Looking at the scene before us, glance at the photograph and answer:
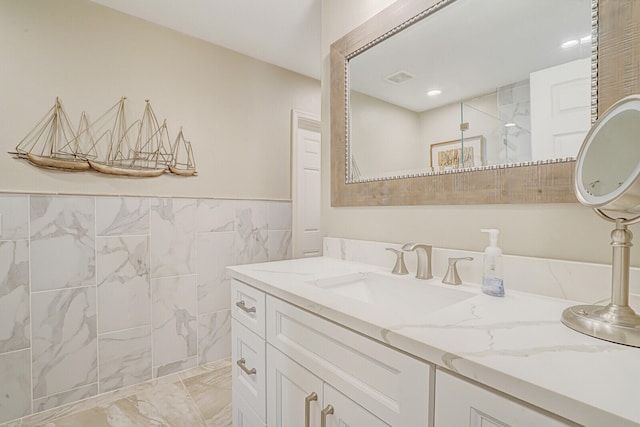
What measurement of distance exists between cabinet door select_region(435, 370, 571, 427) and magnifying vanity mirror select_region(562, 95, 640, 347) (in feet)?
0.86

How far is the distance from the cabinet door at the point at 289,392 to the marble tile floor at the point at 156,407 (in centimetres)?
85

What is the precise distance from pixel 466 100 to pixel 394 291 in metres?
0.73

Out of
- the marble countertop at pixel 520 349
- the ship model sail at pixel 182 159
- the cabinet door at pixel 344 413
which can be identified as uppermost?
the ship model sail at pixel 182 159

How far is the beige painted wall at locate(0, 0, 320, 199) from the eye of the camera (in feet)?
5.41

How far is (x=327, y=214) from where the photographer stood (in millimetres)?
1720

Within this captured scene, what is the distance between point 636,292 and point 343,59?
1423 mm

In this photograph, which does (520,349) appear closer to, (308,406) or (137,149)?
(308,406)

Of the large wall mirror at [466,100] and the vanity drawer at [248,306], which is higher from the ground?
the large wall mirror at [466,100]

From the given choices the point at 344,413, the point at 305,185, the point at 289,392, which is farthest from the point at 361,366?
the point at 305,185

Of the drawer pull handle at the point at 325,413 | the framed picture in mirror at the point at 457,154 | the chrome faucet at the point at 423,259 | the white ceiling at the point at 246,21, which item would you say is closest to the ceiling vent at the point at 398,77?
the framed picture in mirror at the point at 457,154

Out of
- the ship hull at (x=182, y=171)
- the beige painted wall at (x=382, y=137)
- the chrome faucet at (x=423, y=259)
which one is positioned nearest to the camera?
the chrome faucet at (x=423, y=259)

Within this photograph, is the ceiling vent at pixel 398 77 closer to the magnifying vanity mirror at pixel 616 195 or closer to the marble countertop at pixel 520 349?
the magnifying vanity mirror at pixel 616 195

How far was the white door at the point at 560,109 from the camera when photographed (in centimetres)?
81

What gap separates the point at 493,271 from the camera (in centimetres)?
89
